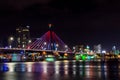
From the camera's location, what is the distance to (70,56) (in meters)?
194

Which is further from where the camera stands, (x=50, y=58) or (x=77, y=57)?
(x=77, y=57)

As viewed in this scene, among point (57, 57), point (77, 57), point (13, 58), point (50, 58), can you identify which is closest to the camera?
point (13, 58)

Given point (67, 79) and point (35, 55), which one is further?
point (35, 55)

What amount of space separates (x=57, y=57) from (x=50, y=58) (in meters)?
12.0

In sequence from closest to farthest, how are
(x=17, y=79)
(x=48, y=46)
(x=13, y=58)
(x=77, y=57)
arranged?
(x=17, y=79), (x=13, y=58), (x=48, y=46), (x=77, y=57)

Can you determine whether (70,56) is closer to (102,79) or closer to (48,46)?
(48,46)

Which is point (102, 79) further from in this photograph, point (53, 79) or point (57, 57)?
point (57, 57)

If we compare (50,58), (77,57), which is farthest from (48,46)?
(77,57)

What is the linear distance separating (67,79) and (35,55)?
144708 millimetres

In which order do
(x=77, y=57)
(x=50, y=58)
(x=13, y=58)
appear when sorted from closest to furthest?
(x=13, y=58), (x=50, y=58), (x=77, y=57)

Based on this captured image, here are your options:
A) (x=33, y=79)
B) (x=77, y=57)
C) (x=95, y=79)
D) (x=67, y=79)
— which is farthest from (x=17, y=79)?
(x=77, y=57)

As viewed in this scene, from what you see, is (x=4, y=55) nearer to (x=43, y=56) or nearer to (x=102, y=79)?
(x=43, y=56)

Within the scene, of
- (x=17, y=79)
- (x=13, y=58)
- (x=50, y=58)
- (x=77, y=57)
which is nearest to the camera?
(x=17, y=79)

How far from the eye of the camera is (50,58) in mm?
162625
